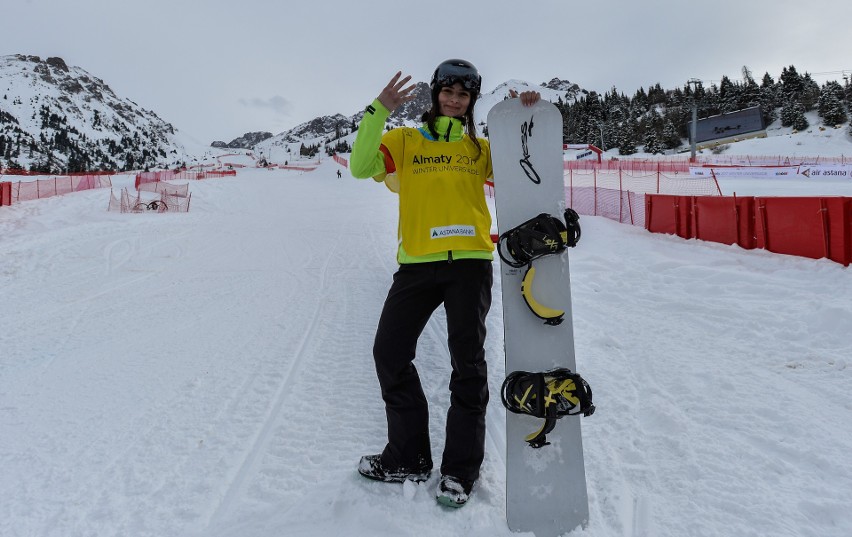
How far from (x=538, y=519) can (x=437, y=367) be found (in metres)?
1.92

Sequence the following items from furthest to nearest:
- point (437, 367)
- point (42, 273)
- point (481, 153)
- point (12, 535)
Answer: point (42, 273) < point (437, 367) < point (481, 153) < point (12, 535)

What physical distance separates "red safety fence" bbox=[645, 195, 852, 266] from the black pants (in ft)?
21.9

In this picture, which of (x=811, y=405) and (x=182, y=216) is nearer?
(x=811, y=405)

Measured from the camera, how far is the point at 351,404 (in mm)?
3166

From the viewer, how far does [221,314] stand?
5512 mm

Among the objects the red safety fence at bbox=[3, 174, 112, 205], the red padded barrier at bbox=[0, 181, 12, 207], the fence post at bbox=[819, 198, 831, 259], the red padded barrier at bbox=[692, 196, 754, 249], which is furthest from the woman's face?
the red safety fence at bbox=[3, 174, 112, 205]

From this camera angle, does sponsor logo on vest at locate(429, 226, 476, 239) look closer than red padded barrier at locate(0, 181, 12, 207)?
Yes

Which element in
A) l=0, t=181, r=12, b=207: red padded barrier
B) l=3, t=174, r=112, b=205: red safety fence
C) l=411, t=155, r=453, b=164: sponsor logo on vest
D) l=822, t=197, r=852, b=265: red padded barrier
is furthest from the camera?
l=3, t=174, r=112, b=205: red safety fence

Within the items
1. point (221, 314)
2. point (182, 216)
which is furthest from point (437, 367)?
point (182, 216)

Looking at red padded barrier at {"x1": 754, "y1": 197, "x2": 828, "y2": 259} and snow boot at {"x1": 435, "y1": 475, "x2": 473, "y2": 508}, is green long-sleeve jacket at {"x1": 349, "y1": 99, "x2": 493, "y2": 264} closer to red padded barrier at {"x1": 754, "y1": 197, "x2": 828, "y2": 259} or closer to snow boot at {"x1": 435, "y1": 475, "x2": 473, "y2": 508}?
snow boot at {"x1": 435, "y1": 475, "x2": 473, "y2": 508}

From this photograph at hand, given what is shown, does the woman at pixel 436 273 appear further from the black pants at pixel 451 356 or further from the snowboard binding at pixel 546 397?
the snowboard binding at pixel 546 397

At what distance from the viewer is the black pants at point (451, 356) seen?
209 cm

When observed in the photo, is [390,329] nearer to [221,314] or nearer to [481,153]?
[481,153]

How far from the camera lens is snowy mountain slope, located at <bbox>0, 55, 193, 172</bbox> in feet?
420
